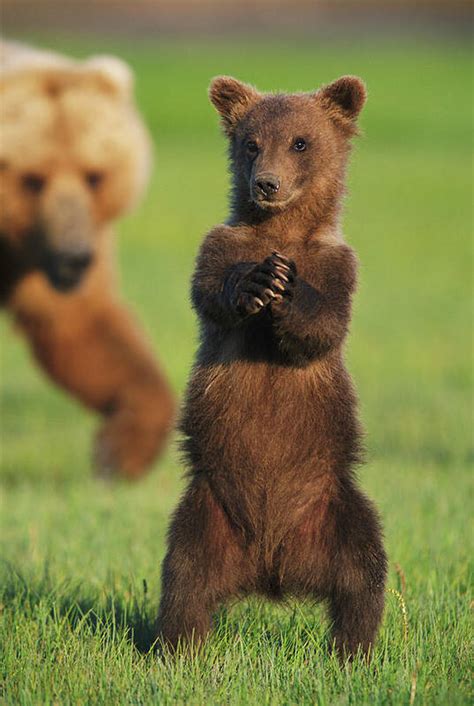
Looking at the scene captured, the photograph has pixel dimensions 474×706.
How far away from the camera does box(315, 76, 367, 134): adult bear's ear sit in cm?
415

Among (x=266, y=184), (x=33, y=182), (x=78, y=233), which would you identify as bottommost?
(x=78, y=233)

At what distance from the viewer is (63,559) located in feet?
18.7

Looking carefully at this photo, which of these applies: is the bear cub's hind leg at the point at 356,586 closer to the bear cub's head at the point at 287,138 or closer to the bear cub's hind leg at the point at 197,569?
the bear cub's hind leg at the point at 197,569

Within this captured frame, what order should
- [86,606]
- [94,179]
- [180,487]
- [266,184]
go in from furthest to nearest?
1. [94,179]
2. [180,487]
3. [86,606]
4. [266,184]

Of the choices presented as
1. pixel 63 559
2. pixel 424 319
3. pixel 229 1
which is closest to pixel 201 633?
pixel 63 559

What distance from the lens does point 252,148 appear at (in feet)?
13.2

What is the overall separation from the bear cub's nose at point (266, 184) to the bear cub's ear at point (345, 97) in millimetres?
483

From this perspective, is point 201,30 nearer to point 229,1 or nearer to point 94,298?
point 229,1

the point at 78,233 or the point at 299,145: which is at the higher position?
the point at 299,145

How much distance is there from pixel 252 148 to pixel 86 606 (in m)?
1.86

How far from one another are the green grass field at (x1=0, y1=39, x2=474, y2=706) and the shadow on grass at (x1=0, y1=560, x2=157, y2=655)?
0.5 inches

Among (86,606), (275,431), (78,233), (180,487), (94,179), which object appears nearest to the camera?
(275,431)

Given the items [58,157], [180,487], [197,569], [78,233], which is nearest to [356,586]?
[197,569]

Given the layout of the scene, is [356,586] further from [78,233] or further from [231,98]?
[78,233]
